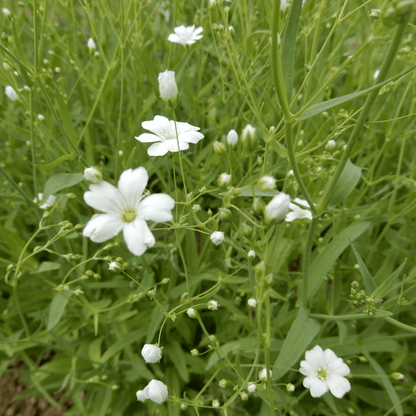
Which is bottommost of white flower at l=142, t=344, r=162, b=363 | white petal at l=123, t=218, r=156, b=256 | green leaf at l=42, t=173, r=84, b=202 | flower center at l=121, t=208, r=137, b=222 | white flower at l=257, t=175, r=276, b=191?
white flower at l=142, t=344, r=162, b=363

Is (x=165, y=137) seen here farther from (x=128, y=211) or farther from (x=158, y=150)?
(x=128, y=211)

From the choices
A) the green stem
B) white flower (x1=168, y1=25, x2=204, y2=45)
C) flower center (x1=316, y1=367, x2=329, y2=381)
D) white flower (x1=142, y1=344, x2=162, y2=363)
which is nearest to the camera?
the green stem

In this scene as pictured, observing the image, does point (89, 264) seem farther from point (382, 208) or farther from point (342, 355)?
point (382, 208)

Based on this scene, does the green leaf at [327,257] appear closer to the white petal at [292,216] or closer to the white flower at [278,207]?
the white petal at [292,216]

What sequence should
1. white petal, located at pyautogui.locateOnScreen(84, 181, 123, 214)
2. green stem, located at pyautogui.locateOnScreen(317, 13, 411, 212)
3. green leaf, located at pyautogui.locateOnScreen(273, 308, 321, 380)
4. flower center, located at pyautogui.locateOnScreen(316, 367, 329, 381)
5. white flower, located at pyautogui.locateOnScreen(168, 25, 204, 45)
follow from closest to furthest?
green stem, located at pyautogui.locateOnScreen(317, 13, 411, 212), white petal, located at pyautogui.locateOnScreen(84, 181, 123, 214), green leaf, located at pyautogui.locateOnScreen(273, 308, 321, 380), flower center, located at pyautogui.locateOnScreen(316, 367, 329, 381), white flower, located at pyautogui.locateOnScreen(168, 25, 204, 45)

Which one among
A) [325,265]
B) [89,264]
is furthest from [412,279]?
[89,264]

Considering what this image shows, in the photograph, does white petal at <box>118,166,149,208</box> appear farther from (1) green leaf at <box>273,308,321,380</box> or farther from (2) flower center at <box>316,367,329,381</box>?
(2) flower center at <box>316,367,329,381</box>

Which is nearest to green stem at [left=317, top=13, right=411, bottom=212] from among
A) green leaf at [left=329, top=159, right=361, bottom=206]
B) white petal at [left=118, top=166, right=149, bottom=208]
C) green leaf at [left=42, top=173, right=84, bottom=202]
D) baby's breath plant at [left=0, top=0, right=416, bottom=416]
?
baby's breath plant at [left=0, top=0, right=416, bottom=416]

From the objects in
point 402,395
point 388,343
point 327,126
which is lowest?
point 402,395
